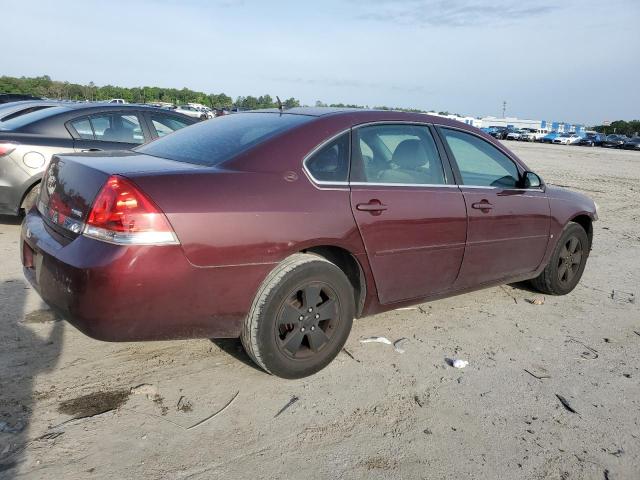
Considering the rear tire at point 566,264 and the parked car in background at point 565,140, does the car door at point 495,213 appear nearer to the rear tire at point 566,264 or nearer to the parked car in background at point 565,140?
the rear tire at point 566,264

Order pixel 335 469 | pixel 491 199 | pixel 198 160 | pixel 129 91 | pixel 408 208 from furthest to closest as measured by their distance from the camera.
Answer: pixel 129 91 → pixel 491 199 → pixel 408 208 → pixel 198 160 → pixel 335 469

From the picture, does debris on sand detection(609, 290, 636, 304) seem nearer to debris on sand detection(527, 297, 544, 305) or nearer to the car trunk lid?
debris on sand detection(527, 297, 544, 305)

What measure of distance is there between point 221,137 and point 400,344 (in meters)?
1.88

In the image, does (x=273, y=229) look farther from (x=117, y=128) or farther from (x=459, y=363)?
(x=117, y=128)

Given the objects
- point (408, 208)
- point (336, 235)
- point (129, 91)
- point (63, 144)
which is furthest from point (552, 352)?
point (129, 91)

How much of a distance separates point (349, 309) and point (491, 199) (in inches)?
62.2

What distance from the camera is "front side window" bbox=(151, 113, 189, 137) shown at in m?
7.08

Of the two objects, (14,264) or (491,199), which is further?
(14,264)

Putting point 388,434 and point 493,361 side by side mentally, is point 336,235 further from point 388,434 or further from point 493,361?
point 493,361

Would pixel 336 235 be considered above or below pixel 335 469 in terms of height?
above

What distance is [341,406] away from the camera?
305cm

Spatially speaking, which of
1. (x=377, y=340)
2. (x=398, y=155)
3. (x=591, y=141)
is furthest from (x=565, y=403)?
(x=591, y=141)

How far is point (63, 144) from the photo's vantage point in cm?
623

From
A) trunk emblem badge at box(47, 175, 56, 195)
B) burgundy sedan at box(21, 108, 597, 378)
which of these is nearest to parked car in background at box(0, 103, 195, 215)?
trunk emblem badge at box(47, 175, 56, 195)
